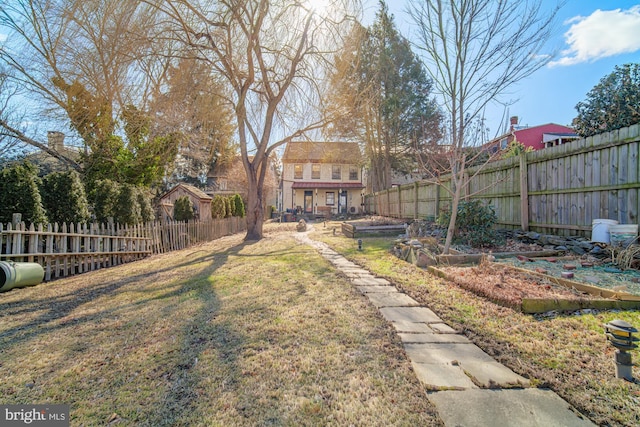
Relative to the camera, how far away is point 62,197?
6988mm

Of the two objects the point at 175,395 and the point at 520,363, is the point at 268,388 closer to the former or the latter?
the point at 175,395

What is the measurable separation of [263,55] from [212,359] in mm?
11719

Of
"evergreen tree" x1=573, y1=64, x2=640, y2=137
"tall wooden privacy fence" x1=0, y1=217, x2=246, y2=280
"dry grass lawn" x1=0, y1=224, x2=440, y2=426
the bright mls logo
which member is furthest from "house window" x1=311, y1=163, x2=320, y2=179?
the bright mls logo

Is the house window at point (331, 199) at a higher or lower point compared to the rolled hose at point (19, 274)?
higher

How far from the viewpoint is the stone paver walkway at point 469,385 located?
5.72 feet

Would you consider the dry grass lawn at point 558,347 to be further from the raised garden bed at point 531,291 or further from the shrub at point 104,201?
the shrub at point 104,201

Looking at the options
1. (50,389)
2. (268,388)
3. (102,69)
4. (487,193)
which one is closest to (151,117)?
(102,69)

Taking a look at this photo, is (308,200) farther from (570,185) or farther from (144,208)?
(570,185)

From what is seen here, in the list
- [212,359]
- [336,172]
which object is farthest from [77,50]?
[336,172]

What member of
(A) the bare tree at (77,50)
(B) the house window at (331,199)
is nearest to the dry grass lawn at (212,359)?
(A) the bare tree at (77,50)

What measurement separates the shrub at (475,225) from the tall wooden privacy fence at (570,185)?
68 cm

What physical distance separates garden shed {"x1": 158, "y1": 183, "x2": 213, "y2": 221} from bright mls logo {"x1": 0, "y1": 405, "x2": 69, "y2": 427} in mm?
12561

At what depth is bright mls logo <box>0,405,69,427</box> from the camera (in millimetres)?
1915

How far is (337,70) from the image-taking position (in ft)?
36.3
